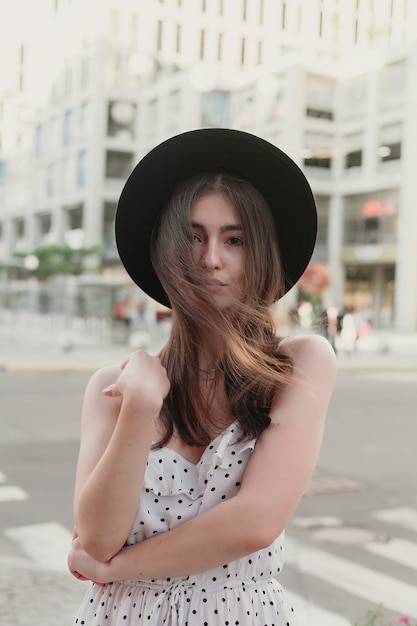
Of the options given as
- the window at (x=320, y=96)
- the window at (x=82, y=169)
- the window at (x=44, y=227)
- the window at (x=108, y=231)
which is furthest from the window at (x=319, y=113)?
the window at (x=44, y=227)

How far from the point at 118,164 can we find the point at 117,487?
61442mm

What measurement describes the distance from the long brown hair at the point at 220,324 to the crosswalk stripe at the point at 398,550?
3.57 m

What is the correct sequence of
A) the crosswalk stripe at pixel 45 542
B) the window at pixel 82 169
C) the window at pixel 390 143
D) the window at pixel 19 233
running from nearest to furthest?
the crosswalk stripe at pixel 45 542, the window at pixel 390 143, the window at pixel 82 169, the window at pixel 19 233

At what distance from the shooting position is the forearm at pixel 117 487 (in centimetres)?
128

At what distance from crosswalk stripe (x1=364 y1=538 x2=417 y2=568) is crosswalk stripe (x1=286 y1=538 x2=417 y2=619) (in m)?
0.28

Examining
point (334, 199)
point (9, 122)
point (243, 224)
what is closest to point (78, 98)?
point (9, 122)

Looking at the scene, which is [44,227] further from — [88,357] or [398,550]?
[398,550]

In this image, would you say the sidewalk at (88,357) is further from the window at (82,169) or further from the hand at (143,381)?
the window at (82,169)

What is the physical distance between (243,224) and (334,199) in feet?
170

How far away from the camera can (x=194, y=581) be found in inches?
55.5

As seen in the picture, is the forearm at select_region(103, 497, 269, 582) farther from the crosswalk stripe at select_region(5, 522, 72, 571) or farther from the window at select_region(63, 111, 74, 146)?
the window at select_region(63, 111, 74, 146)

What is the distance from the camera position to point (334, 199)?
5197 centimetres

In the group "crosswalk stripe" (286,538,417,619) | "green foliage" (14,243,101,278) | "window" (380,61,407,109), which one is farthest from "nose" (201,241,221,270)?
"window" (380,61,407,109)

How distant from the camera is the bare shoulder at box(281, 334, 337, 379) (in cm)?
154
